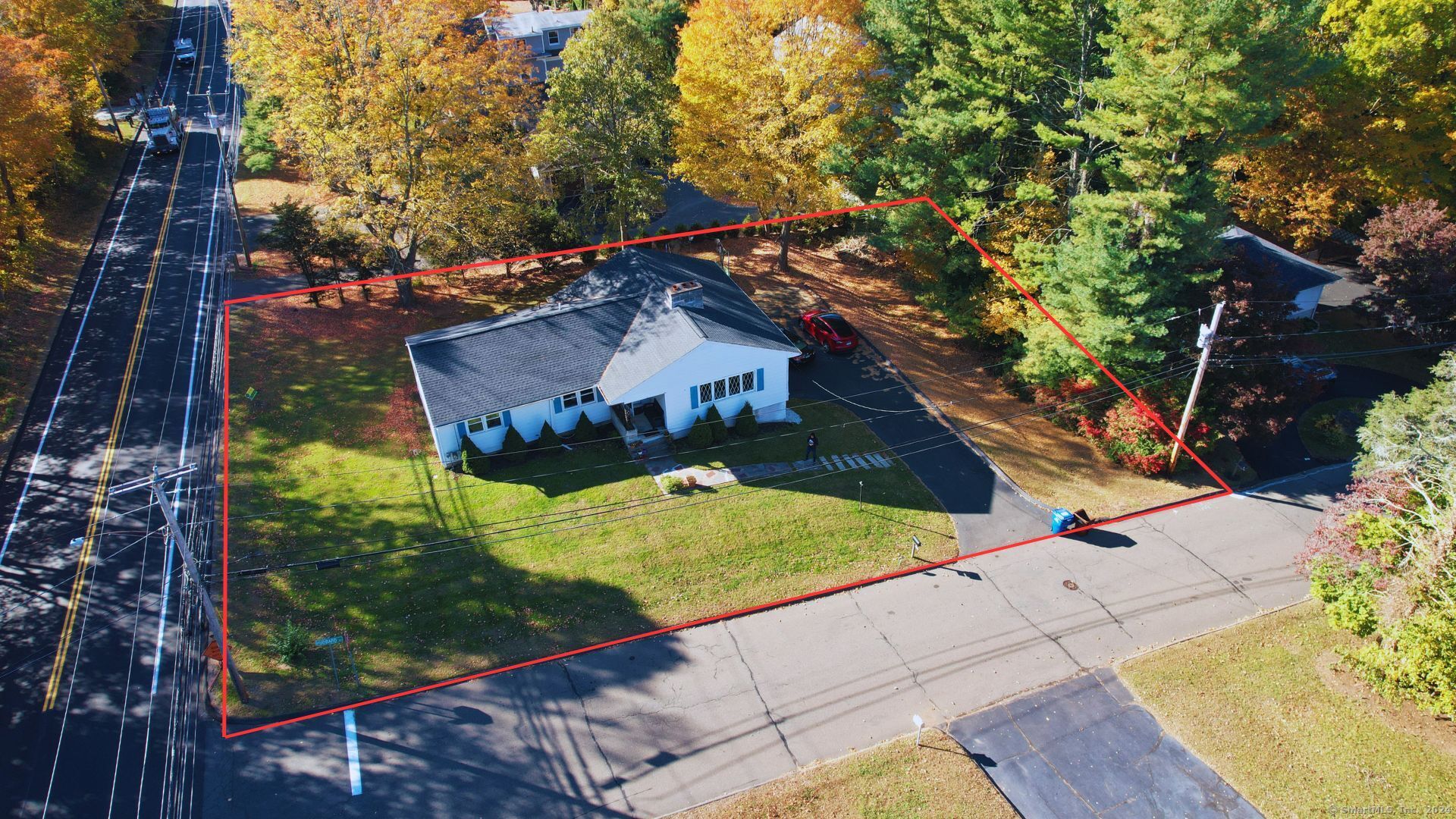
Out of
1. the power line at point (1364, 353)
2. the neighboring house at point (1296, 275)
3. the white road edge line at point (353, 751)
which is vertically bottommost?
the white road edge line at point (353, 751)

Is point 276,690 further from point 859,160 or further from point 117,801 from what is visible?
point 859,160

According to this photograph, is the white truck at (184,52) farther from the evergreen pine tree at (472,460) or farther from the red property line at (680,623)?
the evergreen pine tree at (472,460)

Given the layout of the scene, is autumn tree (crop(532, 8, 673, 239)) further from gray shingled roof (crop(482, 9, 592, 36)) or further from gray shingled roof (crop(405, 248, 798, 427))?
gray shingled roof (crop(482, 9, 592, 36))

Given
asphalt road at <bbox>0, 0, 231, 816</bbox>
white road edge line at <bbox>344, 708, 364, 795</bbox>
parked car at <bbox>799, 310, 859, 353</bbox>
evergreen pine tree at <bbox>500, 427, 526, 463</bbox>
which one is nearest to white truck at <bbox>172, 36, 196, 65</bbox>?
asphalt road at <bbox>0, 0, 231, 816</bbox>

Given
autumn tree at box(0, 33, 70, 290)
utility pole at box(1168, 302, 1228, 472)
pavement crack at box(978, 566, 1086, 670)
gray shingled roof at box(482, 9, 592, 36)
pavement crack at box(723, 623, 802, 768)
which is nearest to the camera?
pavement crack at box(723, 623, 802, 768)

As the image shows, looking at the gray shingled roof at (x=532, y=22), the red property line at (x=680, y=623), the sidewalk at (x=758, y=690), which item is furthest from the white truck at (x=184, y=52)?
the sidewalk at (x=758, y=690)

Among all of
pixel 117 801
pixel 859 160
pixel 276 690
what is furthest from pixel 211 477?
pixel 859 160
